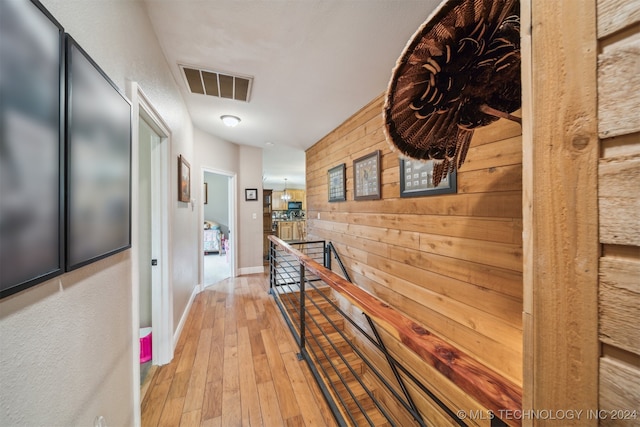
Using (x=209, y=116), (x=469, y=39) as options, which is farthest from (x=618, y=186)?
(x=209, y=116)

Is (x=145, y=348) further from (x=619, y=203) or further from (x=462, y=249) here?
(x=619, y=203)

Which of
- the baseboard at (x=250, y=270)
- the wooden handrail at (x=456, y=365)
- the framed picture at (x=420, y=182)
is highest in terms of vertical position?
the framed picture at (x=420, y=182)

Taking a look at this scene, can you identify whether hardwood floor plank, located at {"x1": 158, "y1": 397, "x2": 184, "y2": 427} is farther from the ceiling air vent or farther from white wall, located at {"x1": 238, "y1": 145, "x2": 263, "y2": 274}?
white wall, located at {"x1": 238, "y1": 145, "x2": 263, "y2": 274}

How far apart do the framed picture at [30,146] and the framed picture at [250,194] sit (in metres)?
3.82

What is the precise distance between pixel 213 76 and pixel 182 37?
453mm

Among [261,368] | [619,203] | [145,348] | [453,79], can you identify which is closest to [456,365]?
[619,203]

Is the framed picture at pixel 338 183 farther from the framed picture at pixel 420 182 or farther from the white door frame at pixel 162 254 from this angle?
the white door frame at pixel 162 254

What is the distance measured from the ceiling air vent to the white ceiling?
0.23ft

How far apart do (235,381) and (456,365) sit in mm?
1720

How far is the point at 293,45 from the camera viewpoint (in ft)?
5.45

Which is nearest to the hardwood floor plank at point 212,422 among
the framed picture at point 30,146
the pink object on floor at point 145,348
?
the pink object on floor at point 145,348

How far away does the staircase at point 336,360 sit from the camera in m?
1.61

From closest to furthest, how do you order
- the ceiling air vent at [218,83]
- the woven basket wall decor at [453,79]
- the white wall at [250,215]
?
1. the woven basket wall decor at [453,79]
2. the ceiling air vent at [218,83]
3. the white wall at [250,215]

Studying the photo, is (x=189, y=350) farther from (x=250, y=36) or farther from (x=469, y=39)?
(x=469, y=39)
